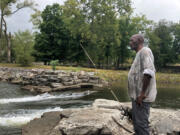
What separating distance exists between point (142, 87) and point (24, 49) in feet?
108

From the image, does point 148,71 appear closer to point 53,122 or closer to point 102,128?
point 102,128

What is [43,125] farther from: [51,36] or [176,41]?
[176,41]

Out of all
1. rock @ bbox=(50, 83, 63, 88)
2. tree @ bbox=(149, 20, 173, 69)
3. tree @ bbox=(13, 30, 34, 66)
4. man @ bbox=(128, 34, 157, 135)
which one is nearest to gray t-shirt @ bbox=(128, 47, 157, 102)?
man @ bbox=(128, 34, 157, 135)

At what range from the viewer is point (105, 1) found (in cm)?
3922

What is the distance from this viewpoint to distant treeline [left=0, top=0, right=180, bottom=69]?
3938 cm

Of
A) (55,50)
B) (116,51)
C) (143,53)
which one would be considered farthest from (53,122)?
(116,51)

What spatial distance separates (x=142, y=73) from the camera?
414 cm

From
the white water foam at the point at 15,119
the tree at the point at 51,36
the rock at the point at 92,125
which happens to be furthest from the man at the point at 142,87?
the tree at the point at 51,36

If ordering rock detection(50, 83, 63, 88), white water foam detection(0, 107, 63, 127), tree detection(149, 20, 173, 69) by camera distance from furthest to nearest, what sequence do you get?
tree detection(149, 20, 173, 69) < rock detection(50, 83, 63, 88) < white water foam detection(0, 107, 63, 127)

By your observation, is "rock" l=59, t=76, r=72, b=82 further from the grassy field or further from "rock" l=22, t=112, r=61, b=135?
"rock" l=22, t=112, r=61, b=135

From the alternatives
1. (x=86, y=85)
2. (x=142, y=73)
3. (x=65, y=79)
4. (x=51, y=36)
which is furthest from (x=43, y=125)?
(x=51, y=36)

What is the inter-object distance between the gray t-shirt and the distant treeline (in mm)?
30847

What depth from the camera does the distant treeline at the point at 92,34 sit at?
39.4 m

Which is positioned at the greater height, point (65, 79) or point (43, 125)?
point (65, 79)
